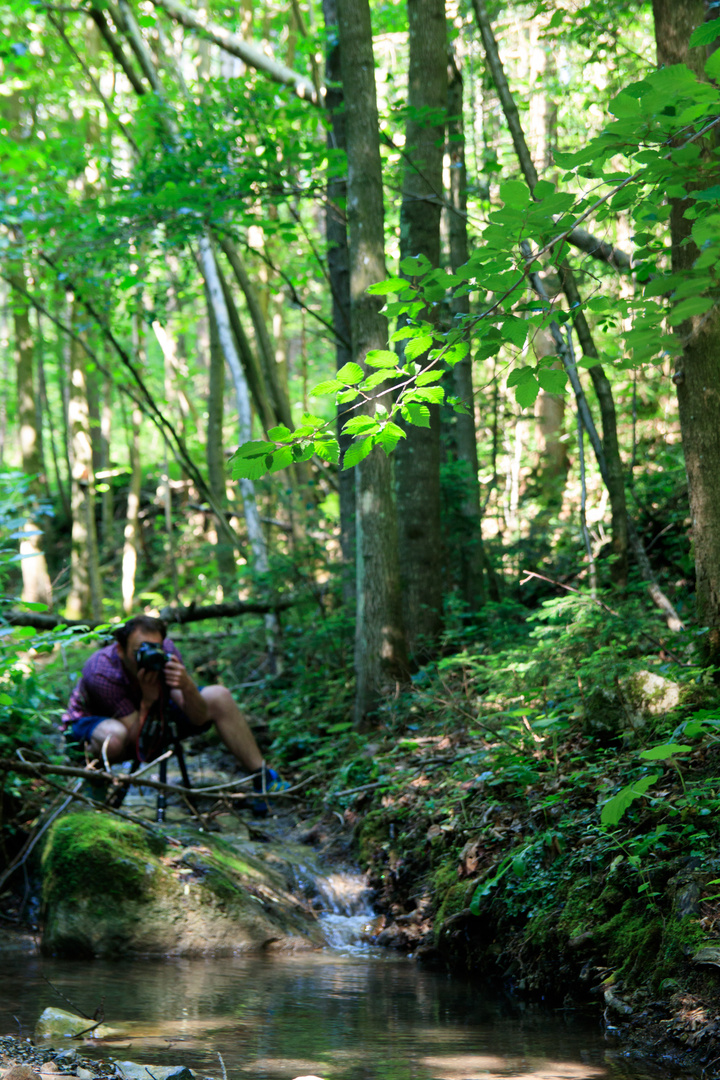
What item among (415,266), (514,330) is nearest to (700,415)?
(415,266)

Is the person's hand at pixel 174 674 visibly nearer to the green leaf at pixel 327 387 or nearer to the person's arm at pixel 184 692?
the person's arm at pixel 184 692

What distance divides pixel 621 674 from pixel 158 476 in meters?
15.6

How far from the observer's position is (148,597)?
16406 millimetres

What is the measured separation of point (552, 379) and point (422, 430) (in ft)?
16.0

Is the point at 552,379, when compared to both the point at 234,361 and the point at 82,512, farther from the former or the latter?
the point at 82,512

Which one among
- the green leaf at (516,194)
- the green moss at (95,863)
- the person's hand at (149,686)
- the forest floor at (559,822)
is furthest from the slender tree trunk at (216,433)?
the green leaf at (516,194)

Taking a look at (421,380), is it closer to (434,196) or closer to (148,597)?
(434,196)

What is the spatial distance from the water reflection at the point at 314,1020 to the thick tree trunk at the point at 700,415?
79.0 inches

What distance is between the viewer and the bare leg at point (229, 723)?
5973mm

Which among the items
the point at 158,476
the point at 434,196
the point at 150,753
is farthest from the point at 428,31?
the point at 158,476

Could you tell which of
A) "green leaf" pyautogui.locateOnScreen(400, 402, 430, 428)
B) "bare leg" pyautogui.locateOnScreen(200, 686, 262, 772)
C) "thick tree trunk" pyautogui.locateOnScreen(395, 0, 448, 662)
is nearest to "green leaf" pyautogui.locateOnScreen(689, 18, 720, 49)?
"green leaf" pyautogui.locateOnScreen(400, 402, 430, 428)

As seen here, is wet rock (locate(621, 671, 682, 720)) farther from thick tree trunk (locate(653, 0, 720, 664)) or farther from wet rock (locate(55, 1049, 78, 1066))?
wet rock (locate(55, 1049, 78, 1066))

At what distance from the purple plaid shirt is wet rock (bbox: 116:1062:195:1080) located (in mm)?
3053

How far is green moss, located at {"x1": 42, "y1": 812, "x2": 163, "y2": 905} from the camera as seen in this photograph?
4.64 meters
